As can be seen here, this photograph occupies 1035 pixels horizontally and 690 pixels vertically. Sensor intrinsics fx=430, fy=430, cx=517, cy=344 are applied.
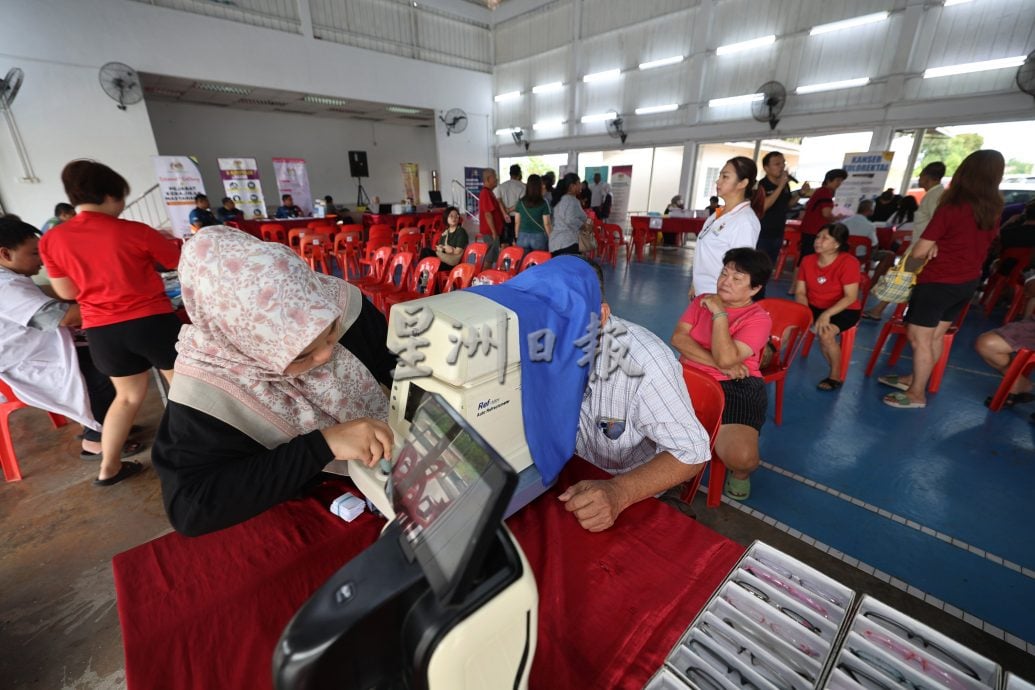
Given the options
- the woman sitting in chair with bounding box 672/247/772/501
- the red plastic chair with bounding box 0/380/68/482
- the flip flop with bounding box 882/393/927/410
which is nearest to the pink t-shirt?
the woman sitting in chair with bounding box 672/247/772/501

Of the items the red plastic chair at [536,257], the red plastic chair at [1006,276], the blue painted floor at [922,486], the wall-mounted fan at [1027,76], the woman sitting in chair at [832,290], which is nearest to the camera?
the blue painted floor at [922,486]

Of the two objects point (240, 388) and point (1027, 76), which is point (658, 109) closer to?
point (1027, 76)

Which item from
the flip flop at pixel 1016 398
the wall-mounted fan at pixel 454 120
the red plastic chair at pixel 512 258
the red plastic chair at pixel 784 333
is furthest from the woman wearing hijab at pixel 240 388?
the wall-mounted fan at pixel 454 120

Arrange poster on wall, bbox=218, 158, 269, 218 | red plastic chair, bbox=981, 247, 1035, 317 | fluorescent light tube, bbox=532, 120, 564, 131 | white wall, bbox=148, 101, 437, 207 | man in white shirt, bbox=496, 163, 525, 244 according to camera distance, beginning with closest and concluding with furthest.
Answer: red plastic chair, bbox=981, 247, 1035, 317 → man in white shirt, bbox=496, 163, 525, 244 → poster on wall, bbox=218, 158, 269, 218 → white wall, bbox=148, 101, 437, 207 → fluorescent light tube, bbox=532, 120, 564, 131

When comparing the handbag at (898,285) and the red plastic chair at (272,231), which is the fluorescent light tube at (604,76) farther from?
the handbag at (898,285)

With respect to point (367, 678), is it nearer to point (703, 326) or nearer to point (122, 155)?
point (703, 326)

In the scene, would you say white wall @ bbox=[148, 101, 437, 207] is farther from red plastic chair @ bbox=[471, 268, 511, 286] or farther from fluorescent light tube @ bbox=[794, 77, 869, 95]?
red plastic chair @ bbox=[471, 268, 511, 286]

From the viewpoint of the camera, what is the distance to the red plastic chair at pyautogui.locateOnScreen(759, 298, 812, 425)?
2.47 meters

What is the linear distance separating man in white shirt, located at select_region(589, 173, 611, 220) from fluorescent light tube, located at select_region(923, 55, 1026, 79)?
5.57m

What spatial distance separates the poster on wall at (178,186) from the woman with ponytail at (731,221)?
8795 millimetres

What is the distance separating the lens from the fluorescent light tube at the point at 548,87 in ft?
38.5

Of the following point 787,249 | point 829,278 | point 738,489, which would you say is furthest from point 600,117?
point 738,489

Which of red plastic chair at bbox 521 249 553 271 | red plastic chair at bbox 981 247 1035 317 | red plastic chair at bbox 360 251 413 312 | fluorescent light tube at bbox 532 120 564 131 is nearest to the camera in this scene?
red plastic chair at bbox 521 249 553 271

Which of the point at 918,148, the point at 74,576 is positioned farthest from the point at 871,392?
the point at 918,148
